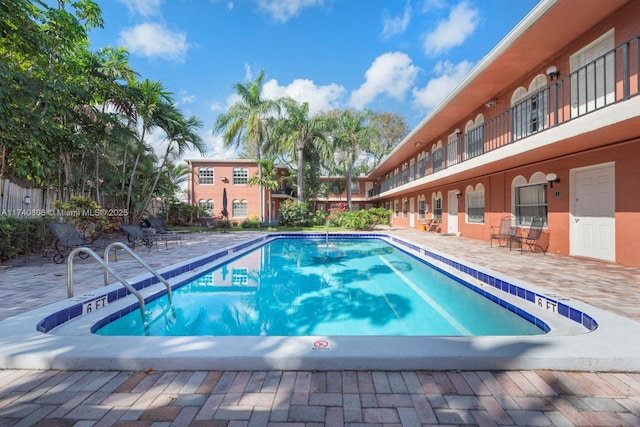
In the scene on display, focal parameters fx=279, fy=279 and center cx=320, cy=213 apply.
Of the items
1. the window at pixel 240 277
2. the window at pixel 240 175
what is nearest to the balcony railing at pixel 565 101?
the window at pixel 240 277

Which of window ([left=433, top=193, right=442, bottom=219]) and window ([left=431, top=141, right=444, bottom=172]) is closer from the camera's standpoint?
window ([left=431, top=141, right=444, bottom=172])

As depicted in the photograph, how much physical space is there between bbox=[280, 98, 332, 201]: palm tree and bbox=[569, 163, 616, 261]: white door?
1504 cm

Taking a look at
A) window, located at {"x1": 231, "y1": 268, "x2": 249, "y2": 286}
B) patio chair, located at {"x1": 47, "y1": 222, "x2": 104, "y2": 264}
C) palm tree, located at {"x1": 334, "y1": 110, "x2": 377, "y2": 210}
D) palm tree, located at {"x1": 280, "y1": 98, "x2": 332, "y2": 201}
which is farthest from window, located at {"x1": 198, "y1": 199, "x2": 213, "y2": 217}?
window, located at {"x1": 231, "y1": 268, "x2": 249, "y2": 286}

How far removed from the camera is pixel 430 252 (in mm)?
8891

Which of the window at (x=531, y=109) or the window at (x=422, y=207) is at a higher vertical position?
the window at (x=531, y=109)

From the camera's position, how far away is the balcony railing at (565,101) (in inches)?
221

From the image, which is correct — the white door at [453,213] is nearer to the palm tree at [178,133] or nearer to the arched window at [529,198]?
the arched window at [529,198]

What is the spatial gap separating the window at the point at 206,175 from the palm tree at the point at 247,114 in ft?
18.1

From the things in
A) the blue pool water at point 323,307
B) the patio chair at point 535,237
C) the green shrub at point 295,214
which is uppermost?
the green shrub at point 295,214

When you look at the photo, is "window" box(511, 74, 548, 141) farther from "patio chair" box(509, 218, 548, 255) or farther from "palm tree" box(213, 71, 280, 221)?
"palm tree" box(213, 71, 280, 221)

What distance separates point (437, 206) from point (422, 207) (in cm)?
258

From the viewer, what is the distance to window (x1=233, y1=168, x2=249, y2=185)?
81.5ft

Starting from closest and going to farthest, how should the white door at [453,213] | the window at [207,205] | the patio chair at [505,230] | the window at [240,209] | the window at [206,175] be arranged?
the patio chair at [505,230]
the white door at [453,213]
the window at [207,205]
the window at [206,175]
the window at [240,209]

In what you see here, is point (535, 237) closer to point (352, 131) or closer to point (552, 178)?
point (552, 178)
